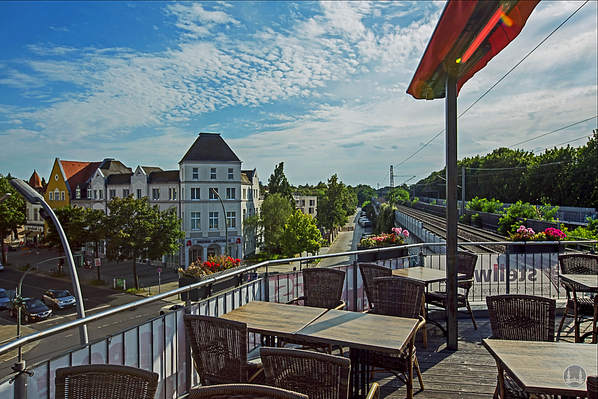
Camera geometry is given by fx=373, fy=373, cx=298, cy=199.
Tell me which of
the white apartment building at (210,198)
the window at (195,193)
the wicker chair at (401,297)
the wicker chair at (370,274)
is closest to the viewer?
the wicker chair at (401,297)

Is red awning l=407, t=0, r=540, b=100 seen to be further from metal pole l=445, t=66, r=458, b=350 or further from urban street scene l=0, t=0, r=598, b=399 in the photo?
metal pole l=445, t=66, r=458, b=350

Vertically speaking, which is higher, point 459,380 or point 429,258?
point 429,258

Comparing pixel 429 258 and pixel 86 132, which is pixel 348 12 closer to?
pixel 429 258

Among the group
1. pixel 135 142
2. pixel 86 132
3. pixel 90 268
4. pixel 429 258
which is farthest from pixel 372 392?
pixel 86 132

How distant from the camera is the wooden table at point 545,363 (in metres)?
2.04

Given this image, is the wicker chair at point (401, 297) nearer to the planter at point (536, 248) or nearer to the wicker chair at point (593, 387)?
the wicker chair at point (593, 387)

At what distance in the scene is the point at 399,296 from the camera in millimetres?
3871

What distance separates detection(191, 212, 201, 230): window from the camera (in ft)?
137

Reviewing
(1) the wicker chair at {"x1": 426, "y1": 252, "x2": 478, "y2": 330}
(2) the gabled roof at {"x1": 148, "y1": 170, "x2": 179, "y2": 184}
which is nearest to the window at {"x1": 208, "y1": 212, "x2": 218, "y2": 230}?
(2) the gabled roof at {"x1": 148, "y1": 170, "x2": 179, "y2": 184}

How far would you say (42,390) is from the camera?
7.45ft

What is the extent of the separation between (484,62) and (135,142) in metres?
83.5

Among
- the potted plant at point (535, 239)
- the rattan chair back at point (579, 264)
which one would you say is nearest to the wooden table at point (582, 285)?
the rattan chair back at point (579, 264)

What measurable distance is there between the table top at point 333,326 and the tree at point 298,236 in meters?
41.2

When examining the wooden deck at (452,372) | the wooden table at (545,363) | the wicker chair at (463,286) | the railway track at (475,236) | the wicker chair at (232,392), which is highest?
the wicker chair at (232,392)
